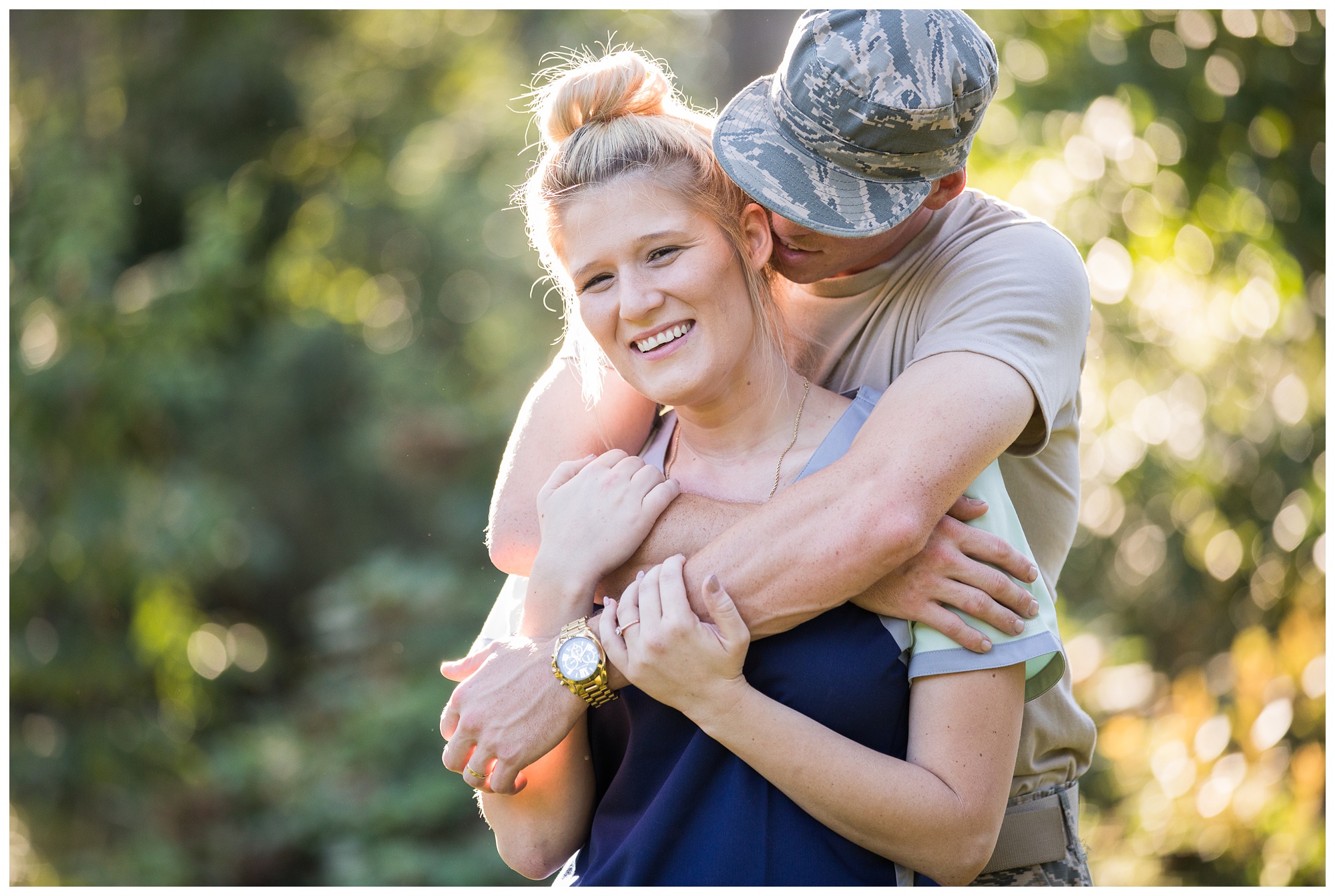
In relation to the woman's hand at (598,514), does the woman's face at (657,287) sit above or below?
above

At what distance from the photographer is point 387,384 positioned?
23.5 ft

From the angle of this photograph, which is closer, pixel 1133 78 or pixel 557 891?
pixel 557 891

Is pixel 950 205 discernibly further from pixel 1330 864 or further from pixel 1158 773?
pixel 1158 773

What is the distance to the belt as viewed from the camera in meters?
1.83

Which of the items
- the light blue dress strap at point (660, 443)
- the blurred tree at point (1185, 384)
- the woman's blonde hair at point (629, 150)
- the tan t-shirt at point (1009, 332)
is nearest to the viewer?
the tan t-shirt at point (1009, 332)

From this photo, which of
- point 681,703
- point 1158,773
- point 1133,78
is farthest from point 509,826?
point 1133,78

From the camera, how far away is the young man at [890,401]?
1.55m

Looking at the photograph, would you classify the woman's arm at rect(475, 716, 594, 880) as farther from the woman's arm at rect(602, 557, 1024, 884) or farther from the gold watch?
the woman's arm at rect(602, 557, 1024, 884)

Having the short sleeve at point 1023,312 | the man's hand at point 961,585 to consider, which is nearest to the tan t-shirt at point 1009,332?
the short sleeve at point 1023,312

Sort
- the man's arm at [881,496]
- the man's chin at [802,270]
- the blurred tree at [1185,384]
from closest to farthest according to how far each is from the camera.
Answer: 1. the man's arm at [881,496]
2. the man's chin at [802,270]
3. the blurred tree at [1185,384]

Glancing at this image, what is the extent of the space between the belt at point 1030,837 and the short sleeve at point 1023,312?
60 centimetres

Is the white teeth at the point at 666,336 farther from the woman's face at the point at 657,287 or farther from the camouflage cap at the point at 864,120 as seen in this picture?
the camouflage cap at the point at 864,120

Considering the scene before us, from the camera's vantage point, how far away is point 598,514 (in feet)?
5.75

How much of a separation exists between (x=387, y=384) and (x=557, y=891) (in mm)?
5742
